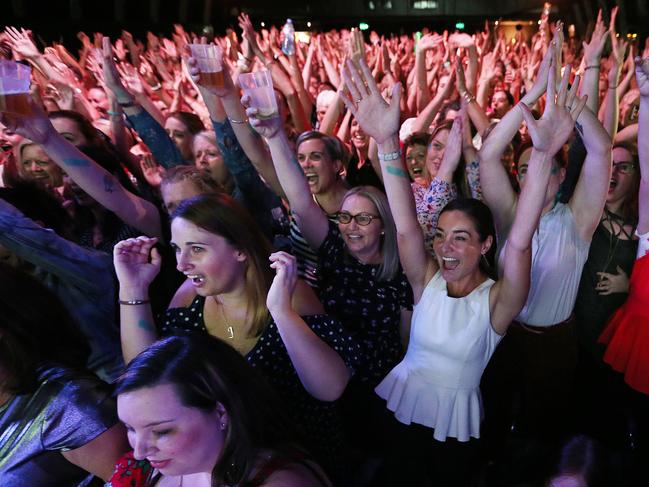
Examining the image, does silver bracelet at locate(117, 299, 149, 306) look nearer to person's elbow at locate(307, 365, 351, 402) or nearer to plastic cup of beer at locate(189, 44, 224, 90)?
person's elbow at locate(307, 365, 351, 402)

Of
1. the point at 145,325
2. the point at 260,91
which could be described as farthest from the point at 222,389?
the point at 260,91

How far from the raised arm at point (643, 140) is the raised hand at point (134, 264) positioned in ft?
5.36

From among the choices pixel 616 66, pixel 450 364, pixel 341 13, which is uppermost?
pixel 341 13

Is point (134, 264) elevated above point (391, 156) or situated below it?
below

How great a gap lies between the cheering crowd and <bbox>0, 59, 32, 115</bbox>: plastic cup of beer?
0.01 m

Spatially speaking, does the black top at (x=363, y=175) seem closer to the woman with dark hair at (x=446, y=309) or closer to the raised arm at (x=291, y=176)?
the raised arm at (x=291, y=176)

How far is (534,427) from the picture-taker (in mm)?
2002

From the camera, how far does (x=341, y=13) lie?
53.5 ft

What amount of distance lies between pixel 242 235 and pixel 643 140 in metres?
1.43

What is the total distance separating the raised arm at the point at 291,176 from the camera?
1746 mm

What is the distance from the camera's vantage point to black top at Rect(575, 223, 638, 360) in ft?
6.85

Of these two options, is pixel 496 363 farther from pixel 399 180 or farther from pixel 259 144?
pixel 259 144

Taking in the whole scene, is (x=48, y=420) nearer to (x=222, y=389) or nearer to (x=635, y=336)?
(x=222, y=389)

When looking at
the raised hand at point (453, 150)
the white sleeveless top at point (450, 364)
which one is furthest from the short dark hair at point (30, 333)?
the raised hand at point (453, 150)
